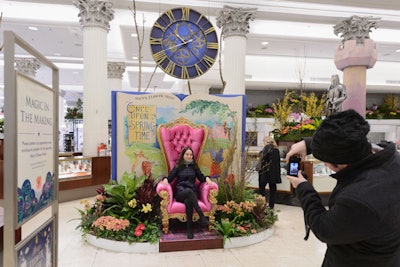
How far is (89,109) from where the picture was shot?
7.52 meters

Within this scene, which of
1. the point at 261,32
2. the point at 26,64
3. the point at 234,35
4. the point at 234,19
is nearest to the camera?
the point at 234,19

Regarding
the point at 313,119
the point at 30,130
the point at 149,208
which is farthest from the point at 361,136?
the point at 313,119

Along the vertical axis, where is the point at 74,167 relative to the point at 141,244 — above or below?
above

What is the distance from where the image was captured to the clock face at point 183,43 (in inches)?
200

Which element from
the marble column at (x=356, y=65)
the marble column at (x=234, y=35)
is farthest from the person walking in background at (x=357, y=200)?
the marble column at (x=234, y=35)

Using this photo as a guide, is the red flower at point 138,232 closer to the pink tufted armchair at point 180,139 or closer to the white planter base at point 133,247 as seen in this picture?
the white planter base at point 133,247

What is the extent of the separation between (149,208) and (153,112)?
5.23 feet

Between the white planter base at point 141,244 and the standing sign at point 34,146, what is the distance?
2053 mm

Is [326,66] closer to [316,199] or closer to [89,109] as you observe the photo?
[89,109]

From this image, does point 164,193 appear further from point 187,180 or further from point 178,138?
point 178,138

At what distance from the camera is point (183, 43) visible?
17.0 ft

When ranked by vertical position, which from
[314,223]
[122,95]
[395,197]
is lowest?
[314,223]

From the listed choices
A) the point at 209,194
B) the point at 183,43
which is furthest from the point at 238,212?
the point at 183,43

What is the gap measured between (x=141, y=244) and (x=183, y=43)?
Result: 3.28m
